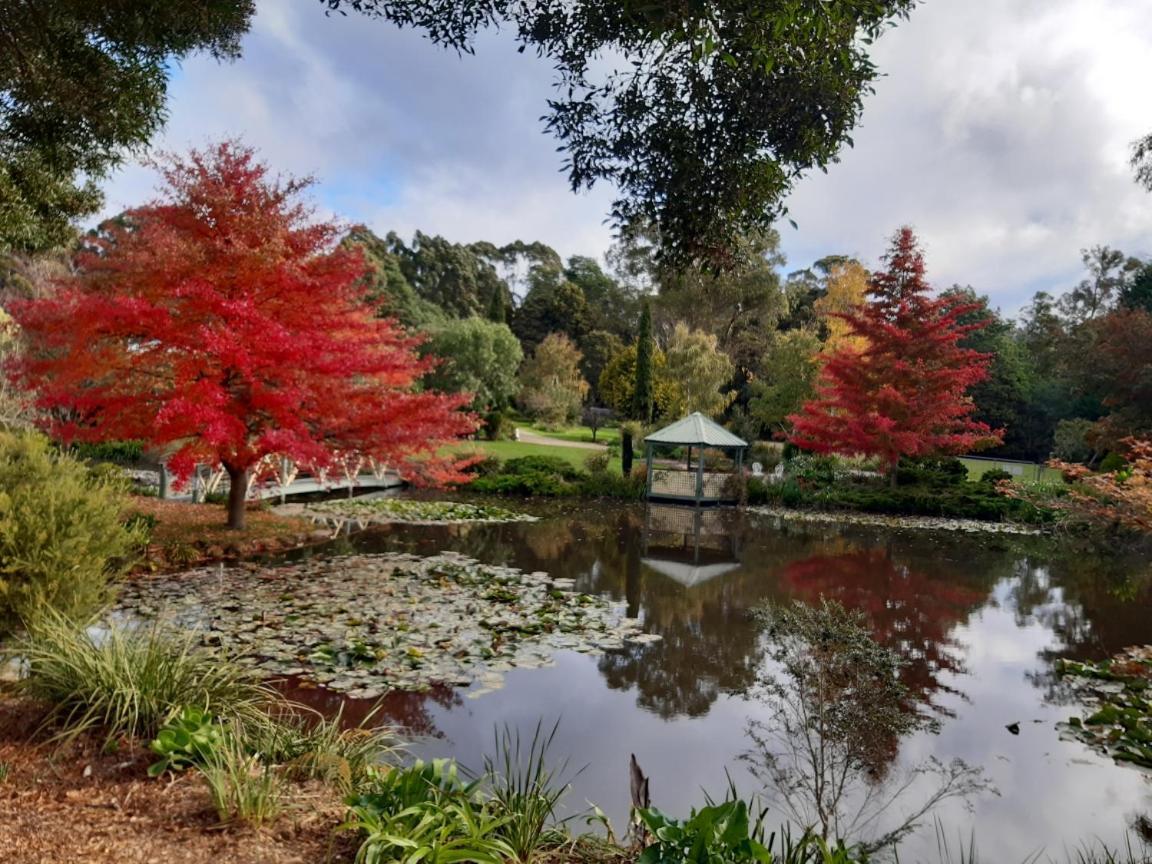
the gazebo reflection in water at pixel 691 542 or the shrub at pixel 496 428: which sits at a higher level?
the shrub at pixel 496 428

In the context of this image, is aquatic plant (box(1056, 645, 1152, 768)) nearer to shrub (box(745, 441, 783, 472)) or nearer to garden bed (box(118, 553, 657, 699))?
garden bed (box(118, 553, 657, 699))

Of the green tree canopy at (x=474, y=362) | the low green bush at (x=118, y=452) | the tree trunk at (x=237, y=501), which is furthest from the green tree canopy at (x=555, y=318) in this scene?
the tree trunk at (x=237, y=501)

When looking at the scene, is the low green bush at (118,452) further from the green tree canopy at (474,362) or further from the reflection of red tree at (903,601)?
the reflection of red tree at (903,601)

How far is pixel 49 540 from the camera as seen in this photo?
4.07m

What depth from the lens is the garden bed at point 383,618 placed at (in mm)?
5391

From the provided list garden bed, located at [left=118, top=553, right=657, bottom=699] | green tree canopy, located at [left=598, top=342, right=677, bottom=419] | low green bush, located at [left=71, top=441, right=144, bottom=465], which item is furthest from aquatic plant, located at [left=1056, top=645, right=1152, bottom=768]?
green tree canopy, located at [left=598, top=342, right=677, bottom=419]

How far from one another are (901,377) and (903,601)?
8917 millimetres

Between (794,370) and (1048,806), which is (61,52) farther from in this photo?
(794,370)

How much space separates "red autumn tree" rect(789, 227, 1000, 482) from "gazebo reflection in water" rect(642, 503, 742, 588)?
3192mm

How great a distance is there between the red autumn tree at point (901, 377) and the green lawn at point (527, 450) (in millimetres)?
6588

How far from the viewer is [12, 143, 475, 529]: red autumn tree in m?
7.87

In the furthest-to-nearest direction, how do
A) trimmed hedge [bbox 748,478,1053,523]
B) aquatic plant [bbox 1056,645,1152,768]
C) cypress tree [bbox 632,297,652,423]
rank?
cypress tree [bbox 632,297,652,423], trimmed hedge [bbox 748,478,1053,523], aquatic plant [bbox 1056,645,1152,768]

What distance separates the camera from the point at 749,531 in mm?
13297

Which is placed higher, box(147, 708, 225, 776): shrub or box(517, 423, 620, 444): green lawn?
box(517, 423, 620, 444): green lawn
